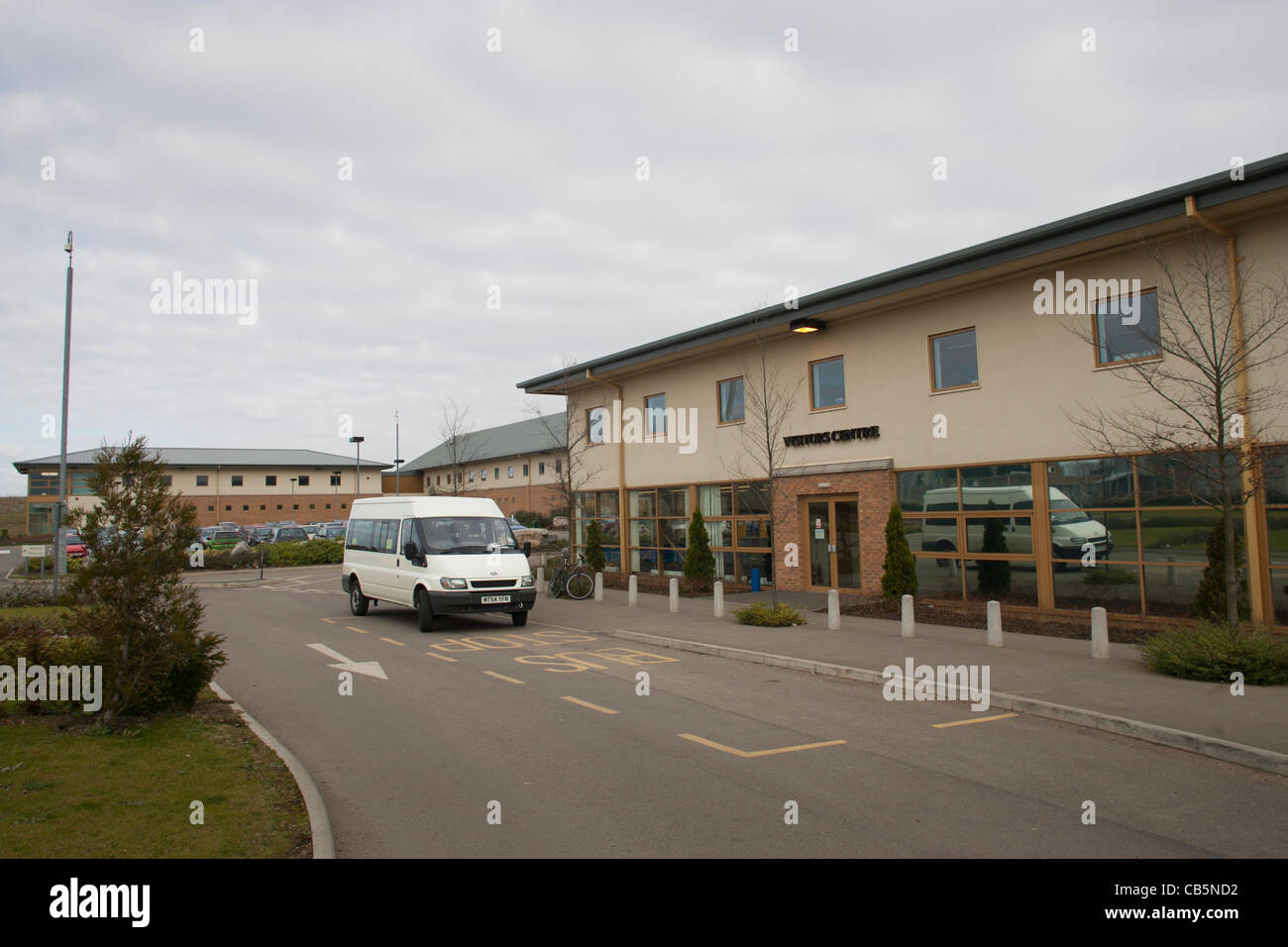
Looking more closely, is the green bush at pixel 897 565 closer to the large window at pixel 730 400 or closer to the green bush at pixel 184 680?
the large window at pixel 730 400

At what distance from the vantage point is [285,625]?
1653cm

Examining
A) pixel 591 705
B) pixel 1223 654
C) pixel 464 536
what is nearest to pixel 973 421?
pixel 1223 654

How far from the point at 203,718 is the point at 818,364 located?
588 inches

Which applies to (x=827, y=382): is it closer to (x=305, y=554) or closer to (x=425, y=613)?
(x=425, y=613)

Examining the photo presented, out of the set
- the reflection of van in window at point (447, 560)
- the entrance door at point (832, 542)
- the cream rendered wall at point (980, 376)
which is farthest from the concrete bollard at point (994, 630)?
the reflection of van in window at point (447, 560)

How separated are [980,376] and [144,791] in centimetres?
1449

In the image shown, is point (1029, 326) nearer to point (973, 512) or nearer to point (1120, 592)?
point (973, 512)

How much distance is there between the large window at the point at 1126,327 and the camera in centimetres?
1321

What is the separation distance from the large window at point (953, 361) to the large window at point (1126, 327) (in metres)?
2.33

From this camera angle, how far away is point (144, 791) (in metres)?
5.75

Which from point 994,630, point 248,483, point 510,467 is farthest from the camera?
point 248,483

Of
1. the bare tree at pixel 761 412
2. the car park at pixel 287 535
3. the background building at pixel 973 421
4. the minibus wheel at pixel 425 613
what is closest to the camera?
the background building at pixel 973 421
